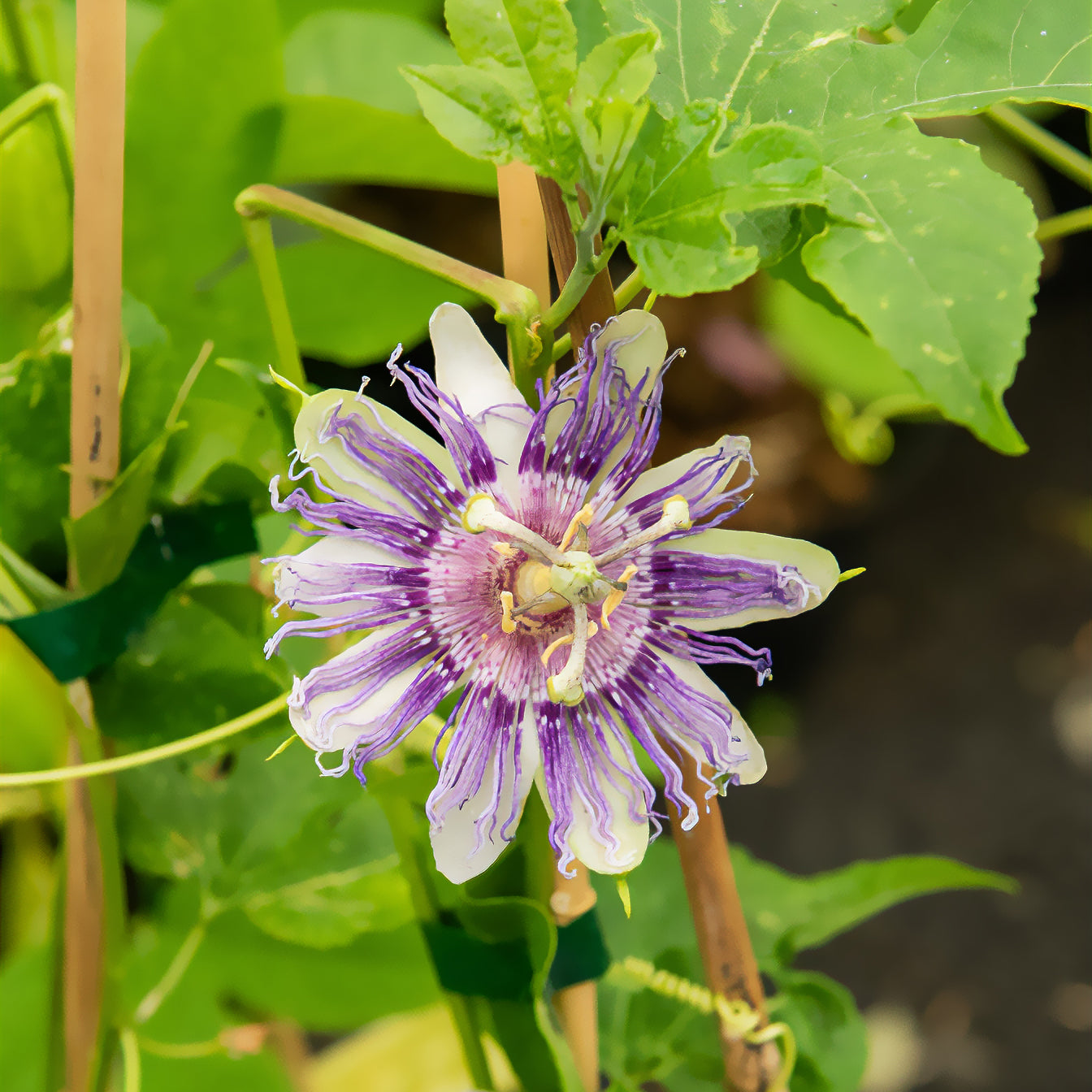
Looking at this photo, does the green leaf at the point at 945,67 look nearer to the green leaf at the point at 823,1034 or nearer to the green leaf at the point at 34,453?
the green leaf at the point at 34,453

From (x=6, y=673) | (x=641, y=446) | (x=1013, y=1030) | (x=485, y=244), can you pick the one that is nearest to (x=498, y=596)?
(x=641, y=446)

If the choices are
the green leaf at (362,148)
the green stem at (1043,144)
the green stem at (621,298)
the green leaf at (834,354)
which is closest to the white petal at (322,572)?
the green stem at (621,298)

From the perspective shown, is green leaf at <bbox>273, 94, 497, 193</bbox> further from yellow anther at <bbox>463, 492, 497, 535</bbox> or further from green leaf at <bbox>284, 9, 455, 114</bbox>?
yellow anther at <bbox>463, 492, 497, 535</bbox>

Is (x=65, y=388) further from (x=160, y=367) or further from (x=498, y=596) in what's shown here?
(x=498, y=596)

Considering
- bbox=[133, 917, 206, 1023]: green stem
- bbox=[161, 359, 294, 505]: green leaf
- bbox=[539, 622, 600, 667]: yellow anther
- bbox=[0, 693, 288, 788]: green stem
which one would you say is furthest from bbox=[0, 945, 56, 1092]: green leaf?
bbox=[539, 622, 600, 667]: yellow anther

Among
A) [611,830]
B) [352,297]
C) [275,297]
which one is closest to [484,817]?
[611,830]

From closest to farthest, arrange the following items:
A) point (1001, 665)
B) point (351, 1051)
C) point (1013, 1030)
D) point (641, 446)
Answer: point (641, 446) < point (351, 1051) < point (1013, 1030) < point (1001, 665)

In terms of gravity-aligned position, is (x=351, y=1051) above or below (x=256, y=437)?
below
